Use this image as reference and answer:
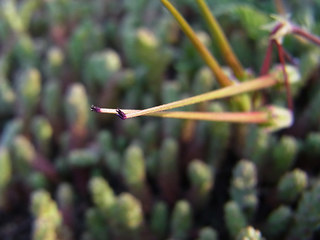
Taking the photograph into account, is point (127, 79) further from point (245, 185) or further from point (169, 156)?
point (245, 185)

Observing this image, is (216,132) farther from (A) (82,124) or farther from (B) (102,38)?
(B) (102,38)

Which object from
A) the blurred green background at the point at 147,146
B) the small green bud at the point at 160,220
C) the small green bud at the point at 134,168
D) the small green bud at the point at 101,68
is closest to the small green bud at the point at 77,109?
the blurred green background at the point at 147,146

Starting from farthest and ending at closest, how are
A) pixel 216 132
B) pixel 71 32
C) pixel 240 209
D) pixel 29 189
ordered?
pixel 71 32 → pixel 29 189 → pixel 216 132 → pixel 240 209

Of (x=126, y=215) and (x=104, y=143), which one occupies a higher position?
(x=104, y=143)

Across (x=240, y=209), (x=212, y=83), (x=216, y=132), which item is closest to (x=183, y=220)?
(x=240, y=209)

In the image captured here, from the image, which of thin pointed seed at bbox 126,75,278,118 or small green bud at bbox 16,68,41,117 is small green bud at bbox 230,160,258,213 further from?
small green bud at bbox 16,68,41,117

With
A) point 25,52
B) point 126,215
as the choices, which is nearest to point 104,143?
point 126,215
